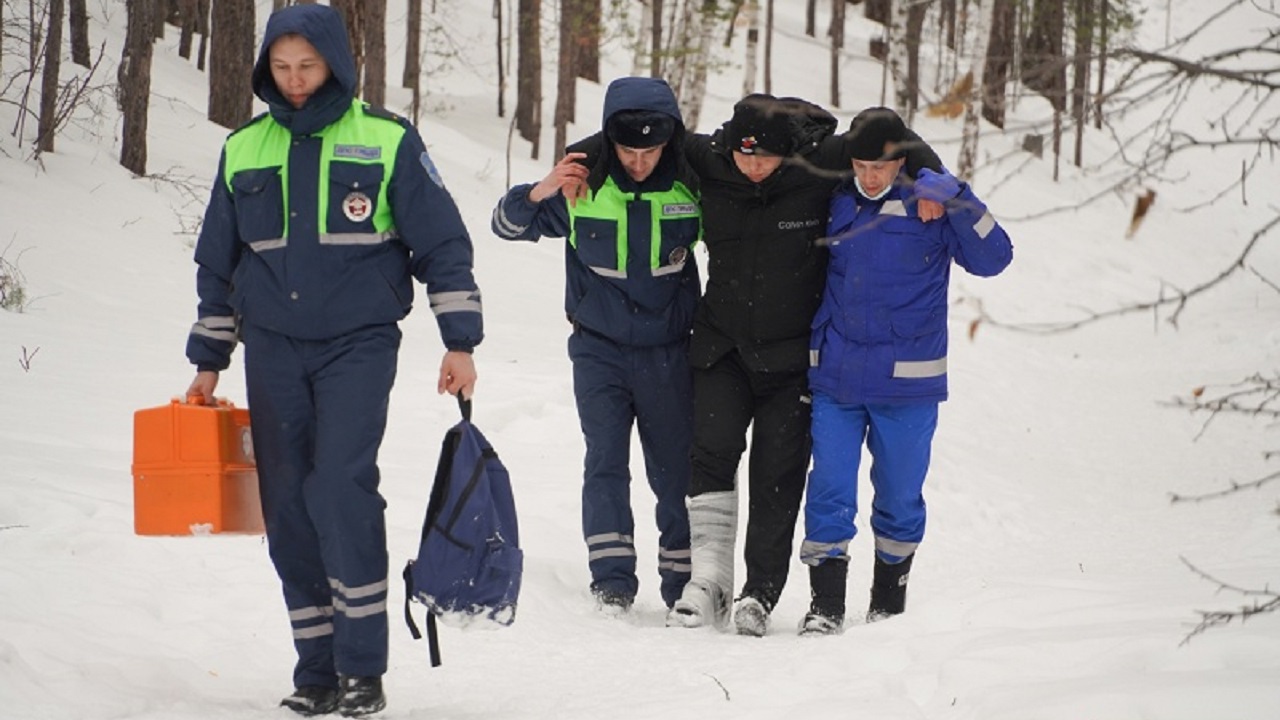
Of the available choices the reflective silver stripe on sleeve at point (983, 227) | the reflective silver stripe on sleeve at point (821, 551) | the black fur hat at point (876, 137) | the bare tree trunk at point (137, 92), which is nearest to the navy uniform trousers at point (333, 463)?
the black fur hat at point (876, 137)

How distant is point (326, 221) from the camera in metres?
4.66

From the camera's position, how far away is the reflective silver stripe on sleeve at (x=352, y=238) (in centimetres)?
466

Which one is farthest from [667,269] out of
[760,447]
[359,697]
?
[359,697]

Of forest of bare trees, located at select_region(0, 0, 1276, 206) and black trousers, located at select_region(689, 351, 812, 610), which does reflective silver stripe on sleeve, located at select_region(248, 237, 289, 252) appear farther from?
black trousers, located at select_region(689, 351, 812, 610)

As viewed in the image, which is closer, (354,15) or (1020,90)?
(1020,90)

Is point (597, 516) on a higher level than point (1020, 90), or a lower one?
lower

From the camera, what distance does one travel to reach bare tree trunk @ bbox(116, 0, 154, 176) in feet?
51.4

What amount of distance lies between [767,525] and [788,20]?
1568 inches

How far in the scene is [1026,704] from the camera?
4102mm

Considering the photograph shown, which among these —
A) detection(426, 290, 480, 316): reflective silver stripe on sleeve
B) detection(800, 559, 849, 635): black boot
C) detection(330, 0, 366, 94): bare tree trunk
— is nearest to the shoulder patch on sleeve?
detection(426, 290, 480, 316): reflective silver stripe on sleeve

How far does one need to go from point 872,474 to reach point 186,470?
280 cm

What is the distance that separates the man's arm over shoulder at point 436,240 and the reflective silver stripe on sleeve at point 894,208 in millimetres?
1795

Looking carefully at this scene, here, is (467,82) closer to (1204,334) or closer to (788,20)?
(788,20)

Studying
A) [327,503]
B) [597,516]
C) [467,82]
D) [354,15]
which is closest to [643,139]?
[597,516]
